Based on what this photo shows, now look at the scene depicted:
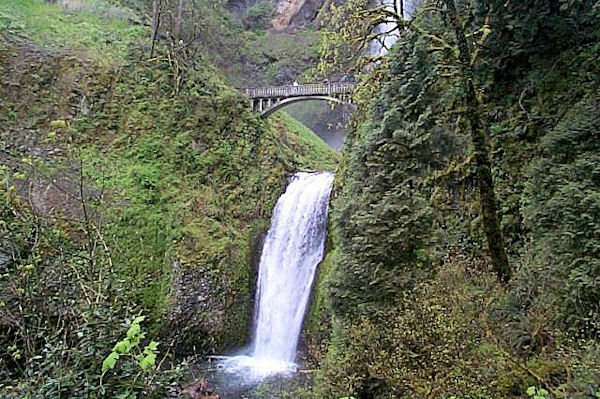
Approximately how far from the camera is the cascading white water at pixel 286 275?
14461 mm

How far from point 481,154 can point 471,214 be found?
5.83 ft

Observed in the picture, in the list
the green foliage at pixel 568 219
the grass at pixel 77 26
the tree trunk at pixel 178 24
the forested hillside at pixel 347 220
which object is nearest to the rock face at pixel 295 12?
the grass at pixel 77 26

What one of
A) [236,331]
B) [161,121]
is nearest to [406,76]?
[236,331]

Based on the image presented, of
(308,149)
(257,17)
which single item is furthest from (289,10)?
(308,149)

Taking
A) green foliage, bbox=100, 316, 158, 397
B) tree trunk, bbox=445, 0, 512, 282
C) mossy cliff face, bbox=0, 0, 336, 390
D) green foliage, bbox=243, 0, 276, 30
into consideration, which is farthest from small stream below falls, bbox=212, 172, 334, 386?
green foliage, bbox=243, 0, 276, 30

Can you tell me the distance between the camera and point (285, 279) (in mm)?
15844

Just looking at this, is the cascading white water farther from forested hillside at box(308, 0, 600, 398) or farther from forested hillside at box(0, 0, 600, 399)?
forested hillside at box(308, 0, 600, 398)

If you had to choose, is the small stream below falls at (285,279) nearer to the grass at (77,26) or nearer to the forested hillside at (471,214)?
the forested hillside at (471,214)

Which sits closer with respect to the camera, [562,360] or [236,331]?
[562,360]

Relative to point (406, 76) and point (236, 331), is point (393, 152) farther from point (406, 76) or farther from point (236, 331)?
point (236, 331)

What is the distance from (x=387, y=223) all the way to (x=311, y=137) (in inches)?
732

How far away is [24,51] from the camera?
62.4 ft

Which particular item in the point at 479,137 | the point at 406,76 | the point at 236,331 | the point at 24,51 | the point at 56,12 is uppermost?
the point at 56,12

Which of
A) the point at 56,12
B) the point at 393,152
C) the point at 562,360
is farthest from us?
the point at 56,12
